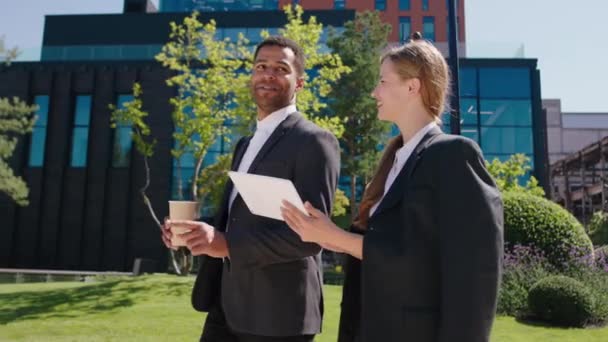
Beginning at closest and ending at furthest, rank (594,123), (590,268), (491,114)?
(590,268)
(491,114)
(594,123)

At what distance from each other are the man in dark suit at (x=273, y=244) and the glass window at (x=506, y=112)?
114 ft

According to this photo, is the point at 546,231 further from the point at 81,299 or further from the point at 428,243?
the point at 428,243

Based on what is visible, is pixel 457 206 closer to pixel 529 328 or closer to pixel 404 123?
pixel 404 123

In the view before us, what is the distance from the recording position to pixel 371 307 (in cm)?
196

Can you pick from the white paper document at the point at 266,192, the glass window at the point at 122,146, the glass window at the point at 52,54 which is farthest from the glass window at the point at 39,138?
the white paper document at the point at 266,192

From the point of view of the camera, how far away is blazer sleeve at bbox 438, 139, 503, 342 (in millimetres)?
1744

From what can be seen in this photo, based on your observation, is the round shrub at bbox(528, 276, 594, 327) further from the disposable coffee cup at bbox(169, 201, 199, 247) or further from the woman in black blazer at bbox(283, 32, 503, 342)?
the disposable coffee cup at bbox(169, 201, 199, 247)

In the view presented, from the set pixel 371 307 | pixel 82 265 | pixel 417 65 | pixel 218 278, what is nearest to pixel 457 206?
pixel 371 307

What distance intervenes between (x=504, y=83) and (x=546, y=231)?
25726mm

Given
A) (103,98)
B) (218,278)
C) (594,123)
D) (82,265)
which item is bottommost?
(82,265)

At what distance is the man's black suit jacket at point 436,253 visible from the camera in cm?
176

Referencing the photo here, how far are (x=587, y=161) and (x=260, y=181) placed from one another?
130 feet

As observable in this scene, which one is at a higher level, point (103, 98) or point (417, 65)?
point (103, 98)

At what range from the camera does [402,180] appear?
2.06 m
